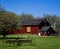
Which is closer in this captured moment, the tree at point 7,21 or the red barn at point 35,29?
the tree at point 7,21

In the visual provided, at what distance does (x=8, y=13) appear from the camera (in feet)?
182

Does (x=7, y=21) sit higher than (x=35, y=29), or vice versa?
(x=7, y=21)

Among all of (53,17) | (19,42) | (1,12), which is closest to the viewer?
(19,42)

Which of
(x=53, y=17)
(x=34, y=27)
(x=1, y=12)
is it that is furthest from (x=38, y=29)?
(x=53, y=17)

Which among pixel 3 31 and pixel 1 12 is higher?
pixel 1 12

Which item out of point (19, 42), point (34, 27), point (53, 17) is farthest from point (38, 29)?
point (53, 17)

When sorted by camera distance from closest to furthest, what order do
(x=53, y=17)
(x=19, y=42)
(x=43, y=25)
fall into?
1. (x=19, y=42)
2. (x=43, y=25)
3. (x=53, y=17)

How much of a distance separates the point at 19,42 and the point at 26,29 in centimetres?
4539

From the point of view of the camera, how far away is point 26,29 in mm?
77625

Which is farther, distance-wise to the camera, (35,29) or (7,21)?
(35,29)

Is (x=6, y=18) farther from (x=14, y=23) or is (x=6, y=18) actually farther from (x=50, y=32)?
(x=50, y=32)

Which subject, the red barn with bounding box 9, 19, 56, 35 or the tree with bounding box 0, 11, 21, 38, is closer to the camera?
the tree with bounding box 0, 11, 21, 38

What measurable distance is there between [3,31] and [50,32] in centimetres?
2551

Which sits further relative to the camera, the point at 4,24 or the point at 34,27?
the point at 34,27
